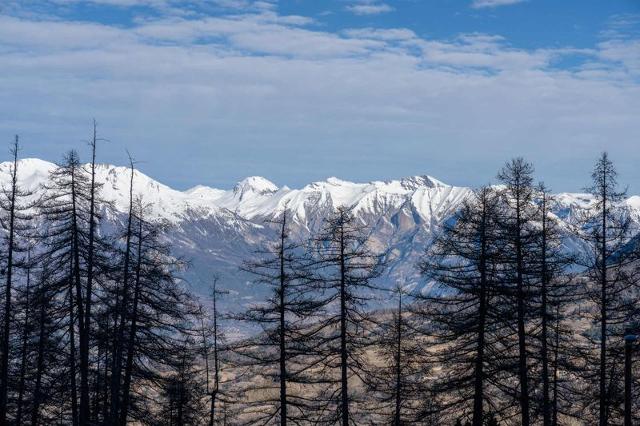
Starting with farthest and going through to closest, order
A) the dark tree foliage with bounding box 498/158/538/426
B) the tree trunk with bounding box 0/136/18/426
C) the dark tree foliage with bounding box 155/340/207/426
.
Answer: the dark tree foliage with bounding box 155/340/207/426 → the tree trunk with bounding box 0/136/18/426 → the dark tree foliage with bounding box 498/158/538/426

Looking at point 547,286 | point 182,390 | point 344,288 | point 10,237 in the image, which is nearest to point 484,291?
point 547,286

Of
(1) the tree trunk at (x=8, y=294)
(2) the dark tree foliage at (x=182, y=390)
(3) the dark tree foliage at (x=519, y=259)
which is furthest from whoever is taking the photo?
(2) the dark tree foliage at (x=182, y=390)

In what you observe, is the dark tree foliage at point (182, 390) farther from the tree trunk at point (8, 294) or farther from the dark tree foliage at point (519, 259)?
the dark tree foliage at point (519, 259)

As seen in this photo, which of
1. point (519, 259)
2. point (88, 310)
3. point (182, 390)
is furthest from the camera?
point (182, 390)

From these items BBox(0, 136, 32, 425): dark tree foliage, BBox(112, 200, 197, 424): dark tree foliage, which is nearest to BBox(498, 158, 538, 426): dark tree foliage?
BBox(112, 200, 197, 424): dark tree foliage

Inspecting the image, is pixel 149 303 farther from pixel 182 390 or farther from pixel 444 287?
pixel 444 287

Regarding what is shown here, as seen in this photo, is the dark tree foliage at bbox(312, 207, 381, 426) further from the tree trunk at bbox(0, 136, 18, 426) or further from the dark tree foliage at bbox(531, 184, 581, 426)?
the tree trunk at bbox(0, 136, 18, 426)

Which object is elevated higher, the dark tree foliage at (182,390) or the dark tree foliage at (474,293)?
the dark tree foliage at (474,293)

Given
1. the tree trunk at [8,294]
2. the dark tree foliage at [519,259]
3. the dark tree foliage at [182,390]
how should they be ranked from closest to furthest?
the dark tree foliage at [519,259] < the tree trunk at [8,294] < the dark tree foliage at [182,390]

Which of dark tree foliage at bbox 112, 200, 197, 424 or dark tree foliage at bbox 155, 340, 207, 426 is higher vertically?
dark tree foliage at bbox 112, 200, 197, 424

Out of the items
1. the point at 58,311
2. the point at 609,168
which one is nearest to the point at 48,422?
the point at 58,311

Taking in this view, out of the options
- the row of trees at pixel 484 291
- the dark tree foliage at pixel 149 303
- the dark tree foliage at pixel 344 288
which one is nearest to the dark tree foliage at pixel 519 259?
the row of trees at pixel 484 291

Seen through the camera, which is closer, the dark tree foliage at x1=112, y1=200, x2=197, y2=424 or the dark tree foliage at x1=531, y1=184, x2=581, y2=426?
the dark tree foliage at x1=531, y1=184, x2=581, y2=426

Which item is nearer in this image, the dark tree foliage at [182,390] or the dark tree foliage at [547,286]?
the dark tree foliage at [547,286]
